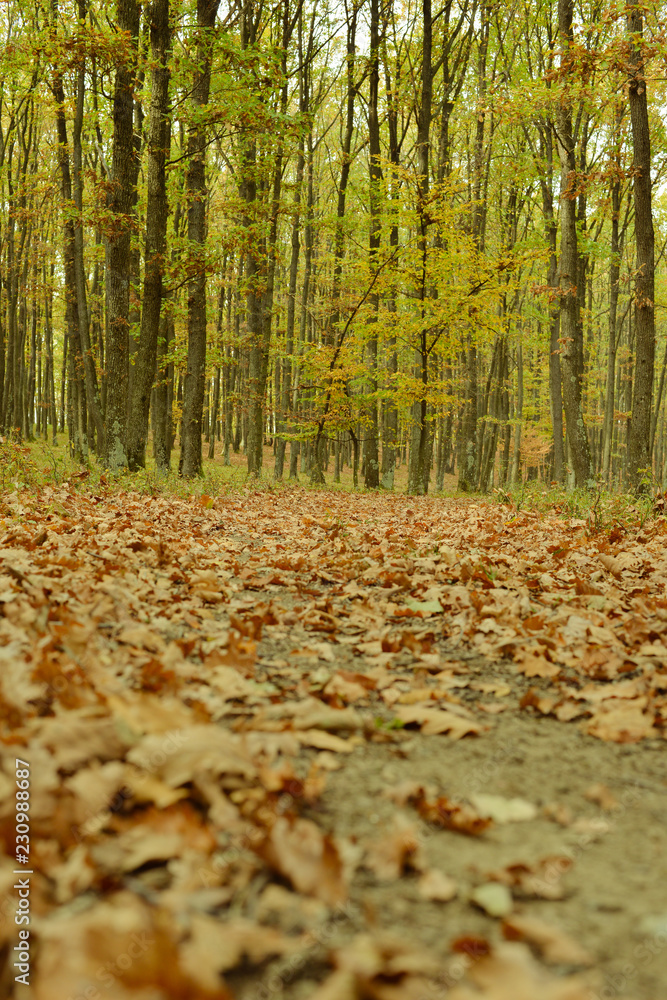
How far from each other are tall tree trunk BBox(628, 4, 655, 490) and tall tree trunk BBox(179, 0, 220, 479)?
6.68 metres

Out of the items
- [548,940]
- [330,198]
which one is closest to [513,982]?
[548,940]

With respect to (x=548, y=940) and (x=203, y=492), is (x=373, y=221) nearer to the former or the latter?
(x=203, y=492)

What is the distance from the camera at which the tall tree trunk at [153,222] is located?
10305 millimetres

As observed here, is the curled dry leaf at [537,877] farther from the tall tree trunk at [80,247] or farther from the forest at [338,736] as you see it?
the tall tree trunk at [80,247]

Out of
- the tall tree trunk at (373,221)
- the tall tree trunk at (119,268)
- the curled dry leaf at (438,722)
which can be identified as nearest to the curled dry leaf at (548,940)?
the curled dry leaf at (438,722)

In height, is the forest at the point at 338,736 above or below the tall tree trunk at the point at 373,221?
below

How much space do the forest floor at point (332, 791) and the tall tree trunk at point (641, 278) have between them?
6.15m

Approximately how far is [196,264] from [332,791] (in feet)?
36.3

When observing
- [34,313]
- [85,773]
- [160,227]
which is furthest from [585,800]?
[34,313]

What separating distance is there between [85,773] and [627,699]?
2.19 m

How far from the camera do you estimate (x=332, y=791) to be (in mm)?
1889

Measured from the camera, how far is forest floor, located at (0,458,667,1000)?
4.06ft

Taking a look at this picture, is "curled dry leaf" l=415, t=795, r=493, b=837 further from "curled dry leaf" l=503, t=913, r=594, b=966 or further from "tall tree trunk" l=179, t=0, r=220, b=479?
"tall tree trunk" l=179, t=0, r=220, b=479

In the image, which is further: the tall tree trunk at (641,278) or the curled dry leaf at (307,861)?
the tall tree trunk at (641,278)
